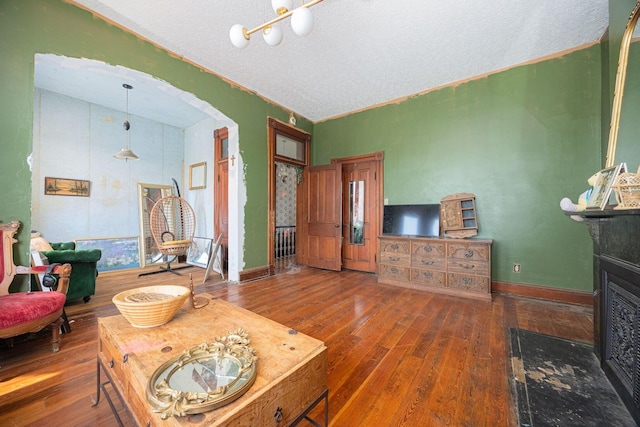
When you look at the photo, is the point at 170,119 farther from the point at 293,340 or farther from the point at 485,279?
the point at 485,279

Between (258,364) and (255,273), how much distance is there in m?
3.19

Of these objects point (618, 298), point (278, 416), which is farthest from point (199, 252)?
point (618, 298)

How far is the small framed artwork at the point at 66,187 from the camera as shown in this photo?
3.92 meters

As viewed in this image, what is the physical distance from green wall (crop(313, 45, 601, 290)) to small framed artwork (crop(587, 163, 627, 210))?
157 centimetres

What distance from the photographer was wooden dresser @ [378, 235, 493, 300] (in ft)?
10.0

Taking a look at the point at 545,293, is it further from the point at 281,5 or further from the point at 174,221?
the point at 174,221

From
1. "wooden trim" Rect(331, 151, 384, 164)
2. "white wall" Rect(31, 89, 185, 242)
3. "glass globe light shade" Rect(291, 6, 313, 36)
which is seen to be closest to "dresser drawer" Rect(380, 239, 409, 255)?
"wooden trim" Rect(331, 151, 384, 164)

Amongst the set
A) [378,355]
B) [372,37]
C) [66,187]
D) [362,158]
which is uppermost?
[372,37]

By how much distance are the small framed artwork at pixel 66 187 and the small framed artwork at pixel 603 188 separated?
6.79 meters

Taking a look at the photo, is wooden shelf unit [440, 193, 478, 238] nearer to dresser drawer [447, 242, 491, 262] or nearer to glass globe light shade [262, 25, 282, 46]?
dresser drawer [447, 242, 491, 262]

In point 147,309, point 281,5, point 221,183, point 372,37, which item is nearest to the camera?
point 147,309

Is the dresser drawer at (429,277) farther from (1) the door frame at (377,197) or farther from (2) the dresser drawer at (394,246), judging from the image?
(1) the door frame at (377,197)

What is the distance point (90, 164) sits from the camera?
14.2ft

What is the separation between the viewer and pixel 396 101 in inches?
164
